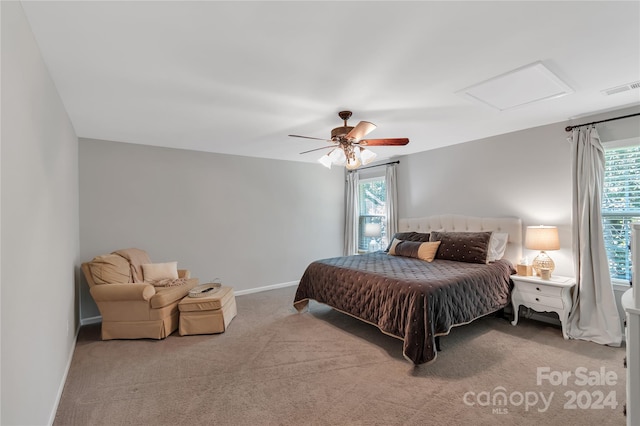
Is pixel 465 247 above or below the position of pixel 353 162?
below

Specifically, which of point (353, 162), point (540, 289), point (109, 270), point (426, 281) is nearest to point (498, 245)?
point (540, 289)

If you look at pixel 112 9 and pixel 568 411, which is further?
pixel 568 411

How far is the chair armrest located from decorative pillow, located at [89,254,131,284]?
123 millimetres

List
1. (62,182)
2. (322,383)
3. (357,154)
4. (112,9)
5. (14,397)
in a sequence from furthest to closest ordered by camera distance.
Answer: (357,154) < (62,182) < (322,383) < (112,9) < (14,397)

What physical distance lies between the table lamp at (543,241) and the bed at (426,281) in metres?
0.37

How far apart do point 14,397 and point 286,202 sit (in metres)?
4.61

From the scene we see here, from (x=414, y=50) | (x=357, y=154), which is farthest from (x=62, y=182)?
(x=414, y=50)

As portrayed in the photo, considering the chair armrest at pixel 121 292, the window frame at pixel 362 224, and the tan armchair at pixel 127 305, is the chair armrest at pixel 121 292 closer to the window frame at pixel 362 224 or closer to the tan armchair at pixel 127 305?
the tan armchair at pixel 127 305

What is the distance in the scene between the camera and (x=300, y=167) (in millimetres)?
6004

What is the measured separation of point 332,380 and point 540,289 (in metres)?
2.69

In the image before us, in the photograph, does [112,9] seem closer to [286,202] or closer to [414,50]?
[414,50]

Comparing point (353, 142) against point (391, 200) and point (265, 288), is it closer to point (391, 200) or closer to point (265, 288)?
point (391, 200)

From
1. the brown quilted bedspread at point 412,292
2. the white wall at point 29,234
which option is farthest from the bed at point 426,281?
the white wall at point 29,234

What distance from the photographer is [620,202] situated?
10.7 feet
